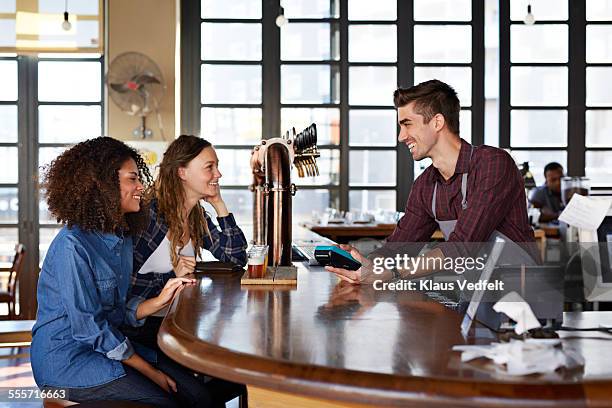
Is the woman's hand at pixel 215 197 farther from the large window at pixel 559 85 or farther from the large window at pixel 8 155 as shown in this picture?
the large window at pixel 559 85

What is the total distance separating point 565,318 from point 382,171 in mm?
6374

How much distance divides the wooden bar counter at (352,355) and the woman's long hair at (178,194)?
84 cm

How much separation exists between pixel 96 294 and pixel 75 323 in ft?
0.44

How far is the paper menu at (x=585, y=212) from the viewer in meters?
2.36

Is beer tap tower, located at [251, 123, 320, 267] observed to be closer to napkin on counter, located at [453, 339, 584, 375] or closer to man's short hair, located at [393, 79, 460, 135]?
man's short hair, located at [393, 79, 460, 135]

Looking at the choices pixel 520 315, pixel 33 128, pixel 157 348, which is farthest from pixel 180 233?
pixel 33 128

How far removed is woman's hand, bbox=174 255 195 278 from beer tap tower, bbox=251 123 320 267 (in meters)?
0.29

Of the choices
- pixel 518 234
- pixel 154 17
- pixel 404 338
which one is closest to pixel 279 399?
pixel 404 338

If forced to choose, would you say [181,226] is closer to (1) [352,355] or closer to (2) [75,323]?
(2) [75,323]

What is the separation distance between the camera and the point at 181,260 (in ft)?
9.95

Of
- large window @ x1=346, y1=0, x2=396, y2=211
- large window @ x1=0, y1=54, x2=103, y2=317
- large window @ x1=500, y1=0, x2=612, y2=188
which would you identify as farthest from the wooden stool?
large window @ x1=500, y1=0, x2=612, y2=188

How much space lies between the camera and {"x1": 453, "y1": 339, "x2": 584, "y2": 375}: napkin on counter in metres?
1.39

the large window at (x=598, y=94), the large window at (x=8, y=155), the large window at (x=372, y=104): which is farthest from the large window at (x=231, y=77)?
the large window at (x=598, y=94)

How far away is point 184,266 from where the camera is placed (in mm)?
3016
